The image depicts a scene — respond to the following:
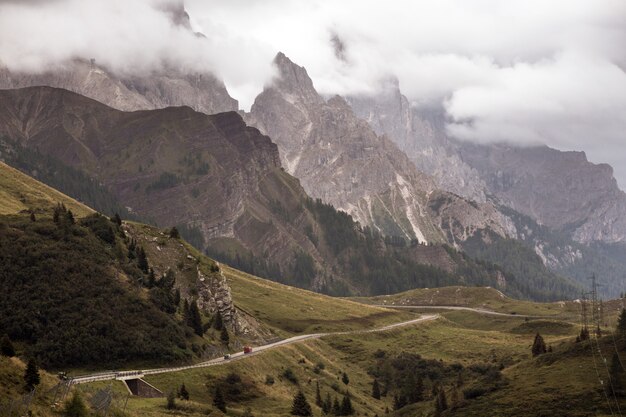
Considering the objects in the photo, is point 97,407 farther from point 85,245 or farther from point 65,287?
point 85,245

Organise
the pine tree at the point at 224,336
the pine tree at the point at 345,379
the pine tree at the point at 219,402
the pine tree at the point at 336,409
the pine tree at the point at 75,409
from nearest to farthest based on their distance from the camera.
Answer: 1. the pine tree at the point at 75,409
2. the pine tree at the point at 219,402
3. the pine tree at the point at 336,409
4. the pine tree at the point at 224,336
5. the pine tree at the point at 345,379

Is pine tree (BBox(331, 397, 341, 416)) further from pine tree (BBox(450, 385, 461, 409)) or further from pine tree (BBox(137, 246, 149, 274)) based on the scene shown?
pine tree (BBox(137, 246, 149, 274))

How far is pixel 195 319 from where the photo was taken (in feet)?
574

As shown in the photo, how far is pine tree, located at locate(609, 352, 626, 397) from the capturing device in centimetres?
11429

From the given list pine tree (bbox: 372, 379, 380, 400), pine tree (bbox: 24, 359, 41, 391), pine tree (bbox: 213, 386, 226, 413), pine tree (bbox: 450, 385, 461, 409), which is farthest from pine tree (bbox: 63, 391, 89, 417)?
pine tree (bbox: 372, 379, 380, 400)

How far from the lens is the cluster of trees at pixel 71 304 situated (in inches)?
5546

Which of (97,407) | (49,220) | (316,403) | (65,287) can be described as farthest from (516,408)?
(49,220)

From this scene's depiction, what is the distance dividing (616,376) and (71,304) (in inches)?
4270

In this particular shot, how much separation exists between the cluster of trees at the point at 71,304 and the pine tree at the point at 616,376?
288 ft

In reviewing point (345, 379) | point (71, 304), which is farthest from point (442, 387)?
point (71, 304)

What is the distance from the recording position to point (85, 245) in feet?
566

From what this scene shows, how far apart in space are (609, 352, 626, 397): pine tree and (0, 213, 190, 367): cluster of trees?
87872 millimetres

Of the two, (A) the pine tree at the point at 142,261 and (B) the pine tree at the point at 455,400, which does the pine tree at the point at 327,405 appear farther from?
(A) the pine tree at the point at 142,261

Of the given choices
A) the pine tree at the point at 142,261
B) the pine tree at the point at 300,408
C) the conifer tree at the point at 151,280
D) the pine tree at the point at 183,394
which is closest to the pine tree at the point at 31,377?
the pine tree at the point at 183,394
